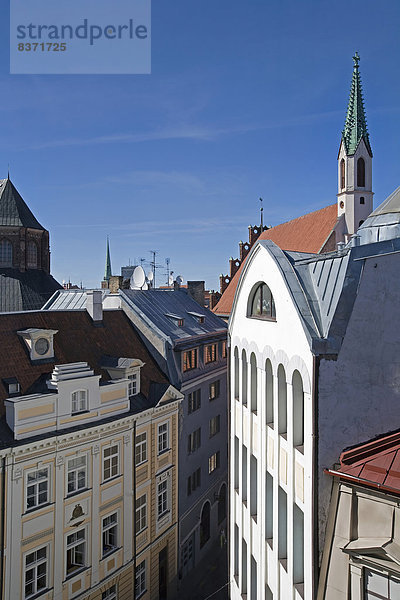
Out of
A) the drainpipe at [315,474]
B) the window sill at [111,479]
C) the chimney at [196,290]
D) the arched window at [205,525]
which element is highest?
the chimney at [196,290]

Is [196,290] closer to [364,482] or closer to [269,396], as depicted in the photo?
[269,396]

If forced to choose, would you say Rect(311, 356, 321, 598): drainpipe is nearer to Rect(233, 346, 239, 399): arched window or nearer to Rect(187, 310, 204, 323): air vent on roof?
Rect(233, 346, 239, 399): arched window

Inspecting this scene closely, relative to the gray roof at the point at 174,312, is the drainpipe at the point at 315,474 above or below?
below

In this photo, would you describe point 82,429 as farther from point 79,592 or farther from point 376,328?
point 376,328

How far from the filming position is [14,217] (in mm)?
56469


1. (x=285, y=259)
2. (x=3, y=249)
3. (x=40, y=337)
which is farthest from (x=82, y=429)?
(x=3, y=249)

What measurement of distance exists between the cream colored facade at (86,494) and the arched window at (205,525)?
5263 millimetres

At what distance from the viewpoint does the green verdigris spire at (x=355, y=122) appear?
38875 mm

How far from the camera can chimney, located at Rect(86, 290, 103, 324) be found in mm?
27703

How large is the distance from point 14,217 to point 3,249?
163 inches

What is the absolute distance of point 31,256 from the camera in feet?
189

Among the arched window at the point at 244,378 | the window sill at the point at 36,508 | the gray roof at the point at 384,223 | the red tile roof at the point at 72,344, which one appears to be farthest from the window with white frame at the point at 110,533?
the gray roof at the point at 384,223

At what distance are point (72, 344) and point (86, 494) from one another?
25.7ft

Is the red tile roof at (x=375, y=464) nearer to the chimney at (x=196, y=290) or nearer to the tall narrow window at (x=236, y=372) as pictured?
the tall narrow window at (x=236, y=372)
